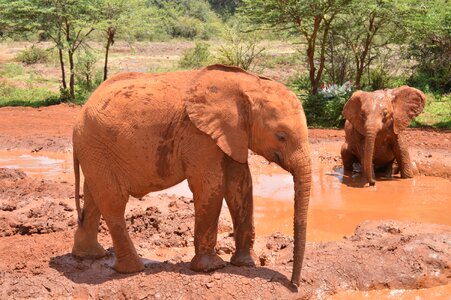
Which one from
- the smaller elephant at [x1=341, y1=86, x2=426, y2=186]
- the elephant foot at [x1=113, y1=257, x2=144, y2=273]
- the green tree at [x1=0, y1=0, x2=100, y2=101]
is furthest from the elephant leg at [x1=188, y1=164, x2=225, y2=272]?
the green tree at [x1=0, y1=0, x2=100, y2=101]

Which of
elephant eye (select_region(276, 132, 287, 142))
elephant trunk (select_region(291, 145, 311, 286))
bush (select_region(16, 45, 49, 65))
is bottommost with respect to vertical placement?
bush (select_region(16, 45, 49, 65))

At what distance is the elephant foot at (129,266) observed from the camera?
548 cm

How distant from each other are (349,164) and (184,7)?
134ft

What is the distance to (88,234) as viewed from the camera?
5.88 meters

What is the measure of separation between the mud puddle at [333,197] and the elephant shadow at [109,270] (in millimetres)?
2158

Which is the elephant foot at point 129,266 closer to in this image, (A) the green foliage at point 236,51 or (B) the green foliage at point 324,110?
(B) the green foliage at point 324,110

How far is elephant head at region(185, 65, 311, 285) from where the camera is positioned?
4785mm

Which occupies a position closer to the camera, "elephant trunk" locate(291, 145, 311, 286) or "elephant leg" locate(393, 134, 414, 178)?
"elephant trunk" locate(291, 145, 311, 286)

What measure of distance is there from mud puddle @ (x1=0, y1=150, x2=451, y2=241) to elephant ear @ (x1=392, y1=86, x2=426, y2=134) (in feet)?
3.69

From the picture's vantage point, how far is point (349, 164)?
37.6 ft

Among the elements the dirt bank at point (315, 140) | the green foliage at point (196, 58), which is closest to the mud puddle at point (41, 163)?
the dirt bank at point (315, 140)

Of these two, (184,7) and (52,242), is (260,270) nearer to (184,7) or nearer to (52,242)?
(52,242)

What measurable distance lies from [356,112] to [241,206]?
579 centimetres

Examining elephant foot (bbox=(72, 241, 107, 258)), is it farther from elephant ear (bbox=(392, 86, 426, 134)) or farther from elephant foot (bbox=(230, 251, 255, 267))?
elephant ear (bbox=(392, 86, 426, 134))
